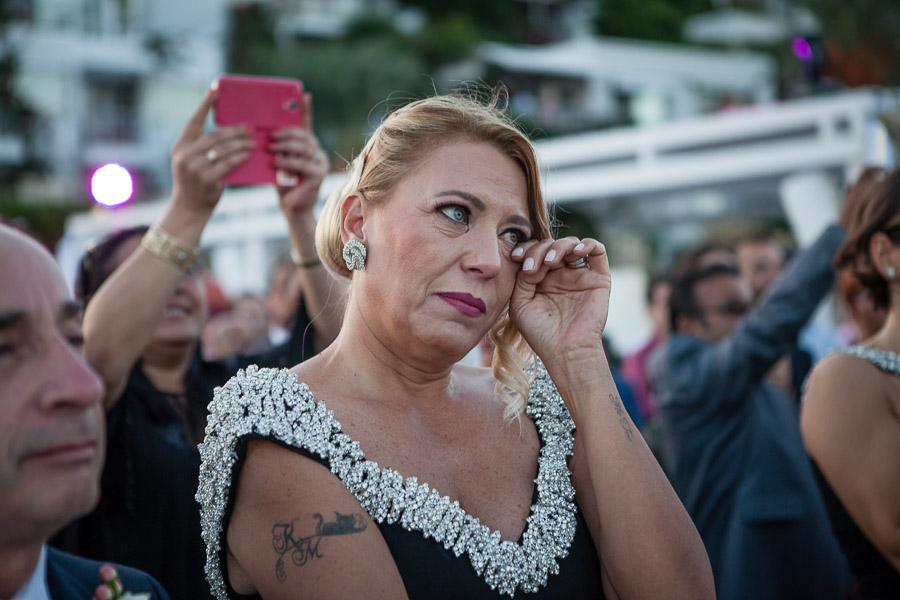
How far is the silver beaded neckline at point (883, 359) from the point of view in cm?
290

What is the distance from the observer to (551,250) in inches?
96.0

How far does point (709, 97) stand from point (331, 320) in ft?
95.5

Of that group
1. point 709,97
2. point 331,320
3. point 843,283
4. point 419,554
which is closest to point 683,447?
point 843,283

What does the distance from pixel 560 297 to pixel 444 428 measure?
0.51 meters

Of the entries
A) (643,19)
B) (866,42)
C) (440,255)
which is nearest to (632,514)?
(440,255)

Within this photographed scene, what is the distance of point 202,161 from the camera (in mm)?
2910

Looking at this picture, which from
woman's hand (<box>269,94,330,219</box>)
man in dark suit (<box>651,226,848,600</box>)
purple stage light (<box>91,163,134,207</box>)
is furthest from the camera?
purple stage light (<box>91,163,134,207</box>)

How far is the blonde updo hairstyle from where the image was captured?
2.33m

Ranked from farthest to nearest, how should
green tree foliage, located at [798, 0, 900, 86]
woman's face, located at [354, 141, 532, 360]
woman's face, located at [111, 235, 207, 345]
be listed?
green tree foliage, located at [798, 0, 900, 86]
woman's face, located at [111, 235, 207, 345]
woman's face, located at [354, 141, 532, 360]

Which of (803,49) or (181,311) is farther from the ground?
(803,49)

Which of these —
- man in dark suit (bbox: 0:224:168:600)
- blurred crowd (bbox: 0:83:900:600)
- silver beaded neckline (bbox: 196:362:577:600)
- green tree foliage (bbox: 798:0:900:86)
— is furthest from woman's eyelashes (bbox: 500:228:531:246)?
green tree foliage (bbox: 798:0:900:86)

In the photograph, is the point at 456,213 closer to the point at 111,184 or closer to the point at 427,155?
the point at 427,155

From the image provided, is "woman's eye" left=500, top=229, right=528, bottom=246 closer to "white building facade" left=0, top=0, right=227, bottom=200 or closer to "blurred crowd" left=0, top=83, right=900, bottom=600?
"blurred crowd" left=0, top=83, right=900, bottom=600

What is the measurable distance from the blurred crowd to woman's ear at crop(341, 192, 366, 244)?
544mm
